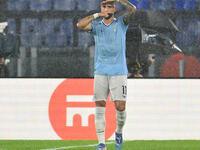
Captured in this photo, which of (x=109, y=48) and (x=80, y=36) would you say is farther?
(x=80, y=36)

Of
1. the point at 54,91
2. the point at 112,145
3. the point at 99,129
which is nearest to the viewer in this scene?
the point at 99,129

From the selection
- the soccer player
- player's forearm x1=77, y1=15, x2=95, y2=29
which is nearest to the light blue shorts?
the soccer player

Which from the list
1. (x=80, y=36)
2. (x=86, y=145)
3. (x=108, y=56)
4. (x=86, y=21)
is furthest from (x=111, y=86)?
(x=80, y=36)

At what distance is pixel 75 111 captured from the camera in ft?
32.7

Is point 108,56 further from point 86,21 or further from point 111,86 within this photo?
point 86,21

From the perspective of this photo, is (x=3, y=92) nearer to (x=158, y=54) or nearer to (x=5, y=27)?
(x=5, y=27)

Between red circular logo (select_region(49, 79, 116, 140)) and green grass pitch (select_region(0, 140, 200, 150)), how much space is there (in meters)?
0.33

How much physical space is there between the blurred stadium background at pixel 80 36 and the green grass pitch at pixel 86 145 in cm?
109

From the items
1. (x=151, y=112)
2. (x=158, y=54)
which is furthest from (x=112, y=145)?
(x=158, y=54)

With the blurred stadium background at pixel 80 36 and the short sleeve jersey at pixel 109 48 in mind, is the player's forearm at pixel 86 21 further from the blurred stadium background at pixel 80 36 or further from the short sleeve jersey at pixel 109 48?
the blurred stadium background at pixel 80 36

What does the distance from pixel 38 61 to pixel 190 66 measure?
236 centimetres

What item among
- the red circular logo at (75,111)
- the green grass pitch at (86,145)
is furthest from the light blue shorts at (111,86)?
the red circular logo at (75,111)

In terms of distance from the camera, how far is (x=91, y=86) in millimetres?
9961

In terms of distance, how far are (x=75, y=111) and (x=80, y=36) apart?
3.81 ft
